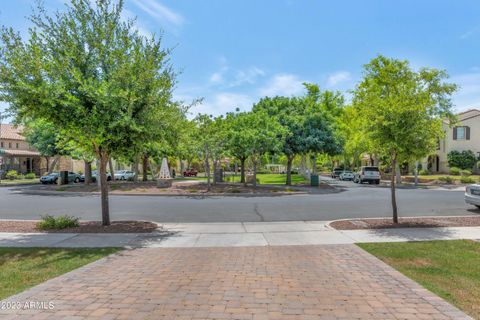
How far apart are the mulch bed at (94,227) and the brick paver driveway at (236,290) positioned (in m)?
3.25

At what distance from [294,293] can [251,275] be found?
1072mm

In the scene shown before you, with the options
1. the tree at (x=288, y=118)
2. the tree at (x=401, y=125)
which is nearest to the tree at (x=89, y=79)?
the tree at (x=401, y=125)

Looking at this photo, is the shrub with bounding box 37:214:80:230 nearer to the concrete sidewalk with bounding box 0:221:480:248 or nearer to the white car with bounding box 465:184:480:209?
the concrete sidewalk with bounding box 0:221:480:248

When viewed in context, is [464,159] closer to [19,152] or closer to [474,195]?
[474,195]

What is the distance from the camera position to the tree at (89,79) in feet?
29.5

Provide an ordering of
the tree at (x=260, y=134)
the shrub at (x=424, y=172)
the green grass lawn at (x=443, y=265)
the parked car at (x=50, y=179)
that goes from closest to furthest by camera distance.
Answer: the green grass lawn at (x=443, y=265) → the tree at (x=260, y=134) → the parked car at (x=50, y=179) → the shrub at (x=424, y=172)

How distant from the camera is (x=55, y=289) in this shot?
532 centimetres

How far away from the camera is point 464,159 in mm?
41625

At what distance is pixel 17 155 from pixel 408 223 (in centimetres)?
4941

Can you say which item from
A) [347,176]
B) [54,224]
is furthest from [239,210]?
[347,176]

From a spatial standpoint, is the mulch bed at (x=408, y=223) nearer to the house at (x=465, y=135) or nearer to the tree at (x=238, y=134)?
the tree at (x=238, y=134)

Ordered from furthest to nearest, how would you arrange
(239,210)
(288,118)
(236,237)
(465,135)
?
1. (465,135)
2. (288,118)
3. (239,210)
4. (236,237)

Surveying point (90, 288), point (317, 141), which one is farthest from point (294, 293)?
point (317, 141)

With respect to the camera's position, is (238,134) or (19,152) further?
(19,152)
